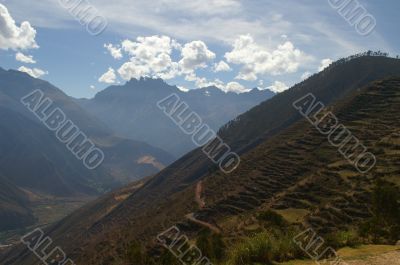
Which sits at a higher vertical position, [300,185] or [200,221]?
[300,185]

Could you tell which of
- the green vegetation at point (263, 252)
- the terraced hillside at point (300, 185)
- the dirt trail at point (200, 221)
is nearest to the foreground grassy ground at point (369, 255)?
the green vegetation at point (263, 252)

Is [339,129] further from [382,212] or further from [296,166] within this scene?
[382,212]

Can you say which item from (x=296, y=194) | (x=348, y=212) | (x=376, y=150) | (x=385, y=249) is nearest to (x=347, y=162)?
(x=376, y=150)

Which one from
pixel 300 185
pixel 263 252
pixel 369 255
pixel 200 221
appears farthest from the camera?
pixel 200 221

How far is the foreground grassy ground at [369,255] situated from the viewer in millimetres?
21844

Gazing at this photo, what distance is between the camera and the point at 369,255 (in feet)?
75.9

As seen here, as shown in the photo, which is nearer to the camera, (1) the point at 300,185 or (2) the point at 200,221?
(1) the point at 300,185

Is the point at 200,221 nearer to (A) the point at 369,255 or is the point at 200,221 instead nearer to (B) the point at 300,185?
(B) the point at 300,185

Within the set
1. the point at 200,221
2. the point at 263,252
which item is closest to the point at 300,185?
the point at 200,221

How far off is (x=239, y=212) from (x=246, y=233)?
72.6 ft

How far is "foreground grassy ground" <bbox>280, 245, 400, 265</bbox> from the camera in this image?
21844 millimetres

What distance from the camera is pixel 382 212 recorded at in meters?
40.0

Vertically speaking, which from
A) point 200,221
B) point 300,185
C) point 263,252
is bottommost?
point 263,252

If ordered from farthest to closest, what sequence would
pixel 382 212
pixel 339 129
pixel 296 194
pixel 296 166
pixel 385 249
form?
pixel 339 129 < pixel 296 166 < pixel 296 194 < pixel 382 212 < pixel 385 249
